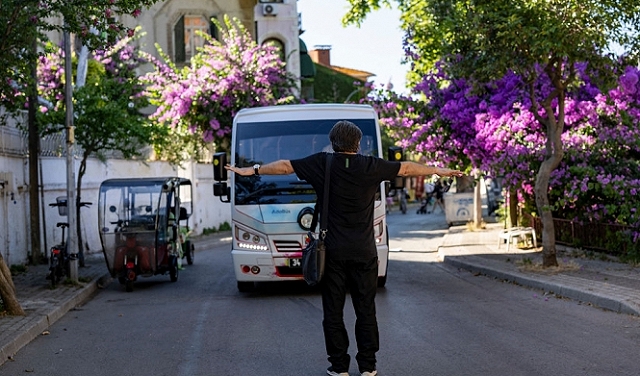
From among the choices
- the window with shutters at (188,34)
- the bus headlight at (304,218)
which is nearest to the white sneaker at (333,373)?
the bus headlight at (304,218)

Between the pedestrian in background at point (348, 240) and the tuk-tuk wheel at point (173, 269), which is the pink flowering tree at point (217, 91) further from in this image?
the pedestrian in background at point (348, 240)

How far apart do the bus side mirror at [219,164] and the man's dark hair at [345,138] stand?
5.65m

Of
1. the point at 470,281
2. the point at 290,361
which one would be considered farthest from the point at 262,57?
the point at 290,361

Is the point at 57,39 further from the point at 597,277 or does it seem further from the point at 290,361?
the point at 290,361

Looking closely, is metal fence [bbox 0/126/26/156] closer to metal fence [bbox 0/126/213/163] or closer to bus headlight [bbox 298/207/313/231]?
metal fence [bbox 0/126/213/163]

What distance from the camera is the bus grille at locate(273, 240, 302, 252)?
14.6 meters

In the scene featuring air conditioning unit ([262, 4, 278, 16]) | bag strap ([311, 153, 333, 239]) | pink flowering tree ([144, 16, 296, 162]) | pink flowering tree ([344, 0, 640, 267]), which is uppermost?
air conditioning unit ([262, 4, 278, 16])

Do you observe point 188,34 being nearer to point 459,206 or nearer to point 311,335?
point 459,206

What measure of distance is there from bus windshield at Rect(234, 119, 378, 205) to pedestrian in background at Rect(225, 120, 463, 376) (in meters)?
6.82

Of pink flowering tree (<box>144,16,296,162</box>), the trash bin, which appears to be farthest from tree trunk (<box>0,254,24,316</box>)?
the trash bin

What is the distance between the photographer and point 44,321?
12484 mm

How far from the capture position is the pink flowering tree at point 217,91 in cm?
3600

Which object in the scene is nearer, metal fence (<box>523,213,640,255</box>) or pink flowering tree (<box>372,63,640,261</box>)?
metal fence (<box>523,213,640,255</box>)

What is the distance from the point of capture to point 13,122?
23016 millimetres
